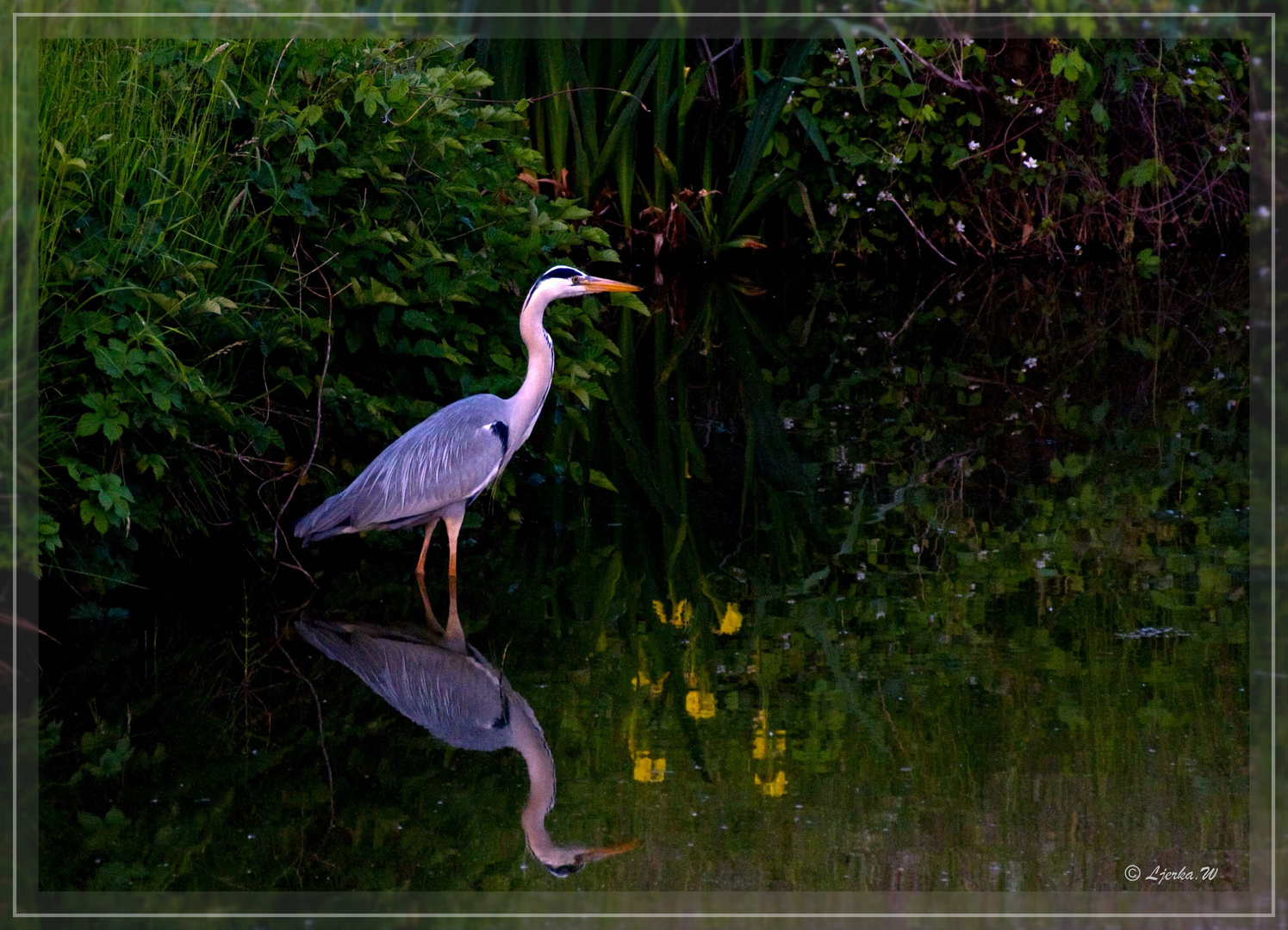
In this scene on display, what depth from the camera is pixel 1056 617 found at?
5160 mm

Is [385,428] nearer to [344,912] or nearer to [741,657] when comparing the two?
[741,657]

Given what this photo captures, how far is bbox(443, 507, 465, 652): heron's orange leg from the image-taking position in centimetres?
511

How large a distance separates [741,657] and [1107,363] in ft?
16.4

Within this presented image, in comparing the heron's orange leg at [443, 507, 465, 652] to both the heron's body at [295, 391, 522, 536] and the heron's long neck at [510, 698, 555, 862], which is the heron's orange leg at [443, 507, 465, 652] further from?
the heron's long neck at [510, 698, 555, 862]

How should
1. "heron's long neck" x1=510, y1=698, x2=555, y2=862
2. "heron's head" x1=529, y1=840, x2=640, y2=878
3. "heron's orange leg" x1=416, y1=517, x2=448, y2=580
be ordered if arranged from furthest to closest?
"heron's orange leg" x1=416, y1=517, x2=448, y2=580 < "heron's long neck" x1=510, y1=698, x2=555, y2=862 < "heron's head" x1=529, y1=840, x2=640, y2=878

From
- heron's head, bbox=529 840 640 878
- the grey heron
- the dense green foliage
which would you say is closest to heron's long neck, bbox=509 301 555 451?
the grey heron

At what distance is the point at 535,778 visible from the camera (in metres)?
4.11

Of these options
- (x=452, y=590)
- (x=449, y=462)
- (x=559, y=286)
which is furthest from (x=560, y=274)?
(x=452, y=590)

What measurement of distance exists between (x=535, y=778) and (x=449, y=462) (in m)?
1.74

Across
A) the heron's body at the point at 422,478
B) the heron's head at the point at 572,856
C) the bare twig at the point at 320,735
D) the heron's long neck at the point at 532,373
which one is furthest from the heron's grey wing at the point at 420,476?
the heron's head at the point at 572,856

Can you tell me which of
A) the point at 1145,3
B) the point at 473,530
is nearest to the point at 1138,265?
the point at 1145,3

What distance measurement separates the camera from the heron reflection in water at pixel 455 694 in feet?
12.6

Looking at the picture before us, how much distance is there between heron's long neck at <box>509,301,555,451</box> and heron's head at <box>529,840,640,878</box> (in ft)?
7.66

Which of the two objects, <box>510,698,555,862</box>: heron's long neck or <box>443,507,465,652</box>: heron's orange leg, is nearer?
<box>510,698,555,862</box>: heron's long neck
